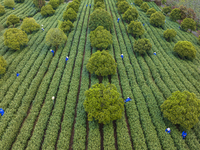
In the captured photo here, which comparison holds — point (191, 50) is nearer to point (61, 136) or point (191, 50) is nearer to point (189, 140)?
point (189, 140)

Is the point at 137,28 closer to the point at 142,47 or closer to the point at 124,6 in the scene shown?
the point at 142,47

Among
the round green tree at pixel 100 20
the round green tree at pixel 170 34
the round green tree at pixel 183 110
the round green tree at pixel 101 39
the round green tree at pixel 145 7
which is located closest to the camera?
the round green tree at pixel 183 110

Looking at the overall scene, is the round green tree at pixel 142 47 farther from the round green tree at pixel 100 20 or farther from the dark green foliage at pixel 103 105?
the dark green foliage at pixel 103 105

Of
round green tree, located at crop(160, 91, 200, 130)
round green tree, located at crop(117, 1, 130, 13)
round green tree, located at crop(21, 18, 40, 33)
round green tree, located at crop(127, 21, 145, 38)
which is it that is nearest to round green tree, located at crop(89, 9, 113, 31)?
round green tree, located at crop(127, 21, 145, 38)

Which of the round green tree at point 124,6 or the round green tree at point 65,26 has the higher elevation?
the round green tree at point 124,6

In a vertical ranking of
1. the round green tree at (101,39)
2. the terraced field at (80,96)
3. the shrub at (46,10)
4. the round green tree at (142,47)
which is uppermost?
the shrub at (46,10)

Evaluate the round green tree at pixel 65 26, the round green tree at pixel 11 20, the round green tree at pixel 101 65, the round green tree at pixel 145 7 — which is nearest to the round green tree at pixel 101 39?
the round green tree at pixel 101 65
